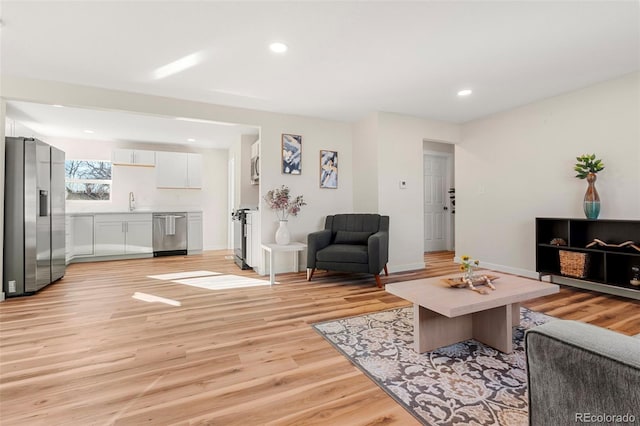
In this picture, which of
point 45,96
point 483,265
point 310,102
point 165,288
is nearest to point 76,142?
point 45,96

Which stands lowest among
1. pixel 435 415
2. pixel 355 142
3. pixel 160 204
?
pixel 435 415

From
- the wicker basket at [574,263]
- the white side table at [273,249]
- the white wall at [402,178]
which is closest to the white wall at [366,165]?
→ the white wall at [402,178]

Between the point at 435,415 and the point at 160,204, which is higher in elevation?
the point at 160,204

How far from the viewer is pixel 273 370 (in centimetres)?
176

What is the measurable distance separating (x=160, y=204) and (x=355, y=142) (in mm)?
4644

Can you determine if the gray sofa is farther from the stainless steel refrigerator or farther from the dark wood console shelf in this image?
the stainless steel refrigerator

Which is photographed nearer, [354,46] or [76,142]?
[354,46]

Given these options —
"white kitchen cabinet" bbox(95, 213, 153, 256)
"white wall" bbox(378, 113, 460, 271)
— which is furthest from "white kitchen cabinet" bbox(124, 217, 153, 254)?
"white wall" bbox(378, 113, 460, 271)

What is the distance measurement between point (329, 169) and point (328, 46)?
227cm

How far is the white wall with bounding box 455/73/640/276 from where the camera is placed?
3182mm

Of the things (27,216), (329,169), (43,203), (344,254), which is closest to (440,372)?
(344,254)

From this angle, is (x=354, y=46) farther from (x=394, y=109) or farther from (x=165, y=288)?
(x=165, y=288)

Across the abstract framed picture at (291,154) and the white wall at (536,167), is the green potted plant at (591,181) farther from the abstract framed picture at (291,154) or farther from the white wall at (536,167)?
the abstract framed picture at (291,154)

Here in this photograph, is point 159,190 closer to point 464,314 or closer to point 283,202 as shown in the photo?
point 283,202
